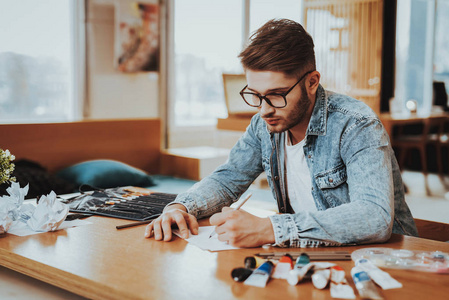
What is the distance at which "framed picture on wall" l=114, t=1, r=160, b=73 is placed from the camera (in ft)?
15.9

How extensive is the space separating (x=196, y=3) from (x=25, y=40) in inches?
84.4

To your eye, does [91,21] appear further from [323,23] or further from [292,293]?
[292,293]

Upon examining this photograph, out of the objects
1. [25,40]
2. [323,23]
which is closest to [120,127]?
[25,40]

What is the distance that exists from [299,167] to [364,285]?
2.25ft

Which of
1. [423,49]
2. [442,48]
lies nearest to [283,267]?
[423,49]

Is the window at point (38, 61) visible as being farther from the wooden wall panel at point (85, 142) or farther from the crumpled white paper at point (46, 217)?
the crumpled white paper at point (46, 217)

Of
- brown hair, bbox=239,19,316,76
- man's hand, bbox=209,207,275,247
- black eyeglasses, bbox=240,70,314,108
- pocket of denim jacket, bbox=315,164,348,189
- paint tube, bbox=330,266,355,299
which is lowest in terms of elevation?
paint tube, bbox=330,266,355,299

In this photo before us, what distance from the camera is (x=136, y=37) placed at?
498cm

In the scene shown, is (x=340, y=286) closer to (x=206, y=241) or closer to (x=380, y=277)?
(x=380, y=277)

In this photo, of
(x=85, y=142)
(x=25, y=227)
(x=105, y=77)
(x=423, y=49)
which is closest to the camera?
(x=25, y=227)

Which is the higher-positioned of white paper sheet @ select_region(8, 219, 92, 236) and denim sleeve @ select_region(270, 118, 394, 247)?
denim sleeve @ select_region(270, 118, 394, 247)

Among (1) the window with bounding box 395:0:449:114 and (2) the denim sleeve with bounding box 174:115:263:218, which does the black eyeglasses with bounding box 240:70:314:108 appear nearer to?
(2) the denim sleeve with bounding box 174:115:263:218

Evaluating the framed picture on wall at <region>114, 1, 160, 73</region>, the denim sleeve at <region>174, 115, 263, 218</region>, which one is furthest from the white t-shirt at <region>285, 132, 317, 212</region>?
the framed picture on wall at <region>114, 1, 160, 73</region>

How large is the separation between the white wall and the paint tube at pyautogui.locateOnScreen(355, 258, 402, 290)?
4.02 meters
